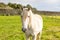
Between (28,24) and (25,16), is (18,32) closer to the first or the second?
(28,24)

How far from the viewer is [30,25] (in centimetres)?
711

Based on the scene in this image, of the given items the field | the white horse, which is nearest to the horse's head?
the white horse

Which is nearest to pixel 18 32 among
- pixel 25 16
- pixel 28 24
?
pixel 28 24

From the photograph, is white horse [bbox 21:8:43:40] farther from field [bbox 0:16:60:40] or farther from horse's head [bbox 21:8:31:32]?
field [bbox 0:16:60:40]

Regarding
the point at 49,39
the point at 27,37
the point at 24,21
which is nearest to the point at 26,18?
the point at 24,21

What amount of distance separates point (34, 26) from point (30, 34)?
1.21 ft

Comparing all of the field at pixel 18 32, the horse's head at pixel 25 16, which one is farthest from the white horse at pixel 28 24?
the field at pixel 18 32

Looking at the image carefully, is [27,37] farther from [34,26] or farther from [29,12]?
[29,12]

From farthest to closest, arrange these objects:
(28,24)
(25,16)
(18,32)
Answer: (18,32)
(28,24)
(25,16)

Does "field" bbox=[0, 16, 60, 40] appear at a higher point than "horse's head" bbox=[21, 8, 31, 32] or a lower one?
lower

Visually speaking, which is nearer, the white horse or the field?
the white horse

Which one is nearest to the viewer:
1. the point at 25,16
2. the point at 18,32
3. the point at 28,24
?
the point at 25,16

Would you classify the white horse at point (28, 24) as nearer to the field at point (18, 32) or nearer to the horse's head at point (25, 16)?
the horse's head at point (25, 16)

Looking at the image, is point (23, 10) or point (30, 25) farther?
point (30, 25)
